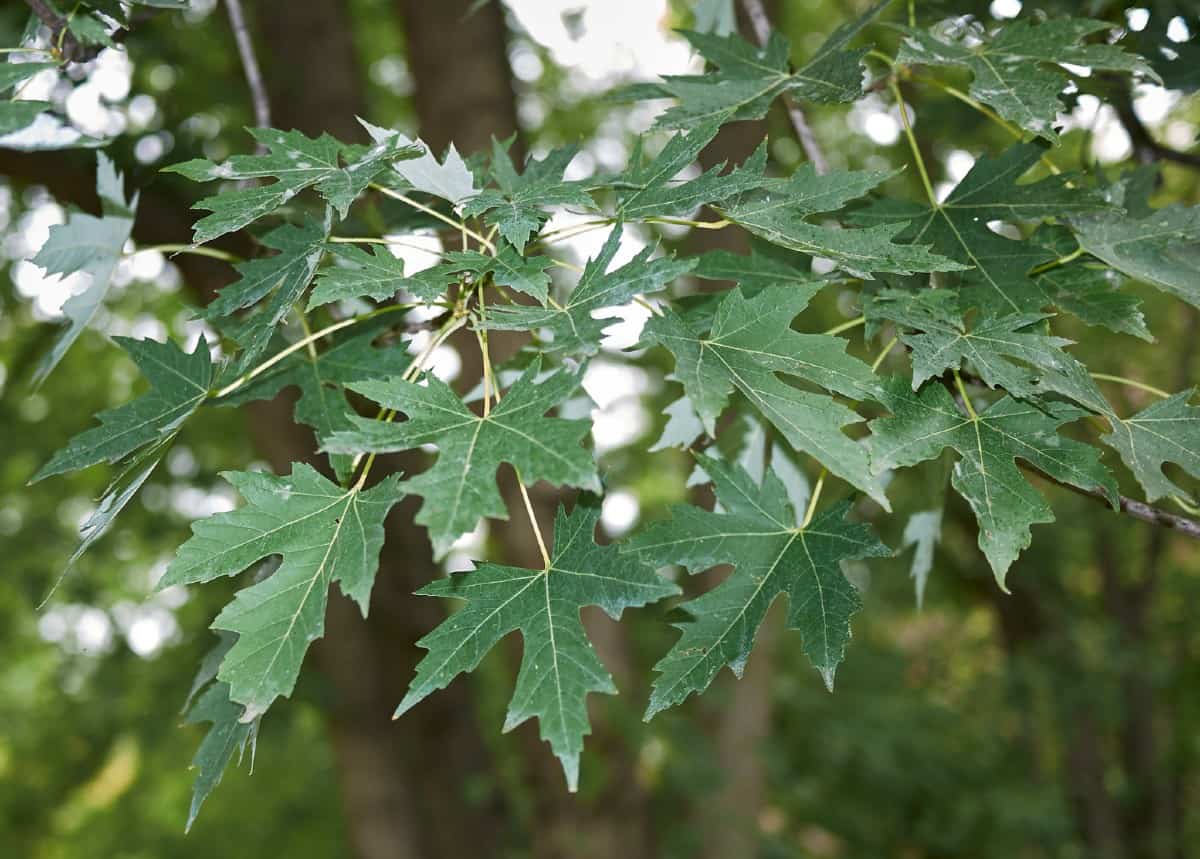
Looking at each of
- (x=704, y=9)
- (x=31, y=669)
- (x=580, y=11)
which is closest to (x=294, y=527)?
(x=704, y=9)

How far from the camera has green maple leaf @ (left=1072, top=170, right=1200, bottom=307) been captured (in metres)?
1.36

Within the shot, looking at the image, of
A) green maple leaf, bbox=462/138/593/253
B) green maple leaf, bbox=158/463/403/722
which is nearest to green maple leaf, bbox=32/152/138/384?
green maple leaf, bbox=158/463/403/722

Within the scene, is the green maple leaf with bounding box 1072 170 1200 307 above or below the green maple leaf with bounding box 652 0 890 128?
below

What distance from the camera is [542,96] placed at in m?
8.81

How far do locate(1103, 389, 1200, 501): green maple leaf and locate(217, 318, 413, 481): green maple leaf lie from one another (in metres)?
0.95

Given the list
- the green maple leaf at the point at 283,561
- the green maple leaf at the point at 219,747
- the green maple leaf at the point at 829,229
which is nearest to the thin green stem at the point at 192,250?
the green maple leaf at the point at 283,561

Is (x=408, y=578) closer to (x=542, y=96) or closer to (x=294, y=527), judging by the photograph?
(x=294, y=527)

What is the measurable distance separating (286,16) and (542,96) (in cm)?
455

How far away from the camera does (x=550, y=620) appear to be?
3.78ft

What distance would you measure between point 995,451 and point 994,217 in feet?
1.37

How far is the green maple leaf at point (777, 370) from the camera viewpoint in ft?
3.43

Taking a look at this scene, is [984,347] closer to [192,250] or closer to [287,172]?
[287,172]

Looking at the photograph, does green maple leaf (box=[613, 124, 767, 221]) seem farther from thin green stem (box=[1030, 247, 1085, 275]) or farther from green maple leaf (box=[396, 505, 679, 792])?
thin green stem (box=[1030, 247, 1085, 275])

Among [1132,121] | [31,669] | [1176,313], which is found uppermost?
[1132,121]
